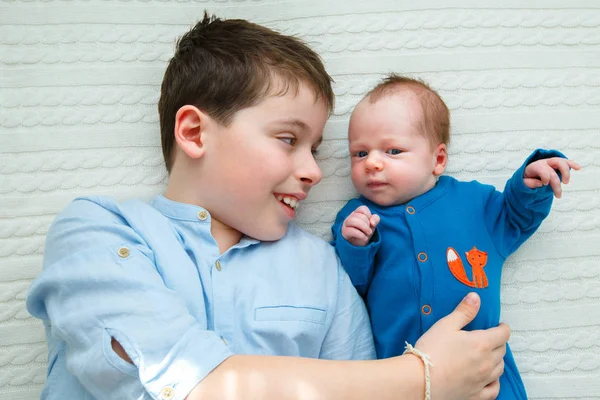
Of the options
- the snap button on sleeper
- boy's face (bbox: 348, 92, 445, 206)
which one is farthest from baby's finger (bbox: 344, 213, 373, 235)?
the snap button on sleeper

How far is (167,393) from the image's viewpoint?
0.86 meters

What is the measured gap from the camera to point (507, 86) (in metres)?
1.39

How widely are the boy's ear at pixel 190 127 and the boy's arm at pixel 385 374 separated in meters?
0.46

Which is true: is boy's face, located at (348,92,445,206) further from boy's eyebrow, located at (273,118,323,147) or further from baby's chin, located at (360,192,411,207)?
boy's eyebrow, located at (273,118,323,147)

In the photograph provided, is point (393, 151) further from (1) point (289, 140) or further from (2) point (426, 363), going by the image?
(2) point (426, 363)

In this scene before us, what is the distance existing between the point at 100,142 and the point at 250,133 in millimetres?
424

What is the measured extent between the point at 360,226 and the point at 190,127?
0.41 meters

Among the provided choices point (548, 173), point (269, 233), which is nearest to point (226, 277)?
point (269, 233)

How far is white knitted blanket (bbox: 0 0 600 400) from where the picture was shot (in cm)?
129

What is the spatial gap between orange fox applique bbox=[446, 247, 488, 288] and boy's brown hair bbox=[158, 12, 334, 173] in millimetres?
430

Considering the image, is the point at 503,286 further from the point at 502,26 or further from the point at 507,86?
the point at 502,26

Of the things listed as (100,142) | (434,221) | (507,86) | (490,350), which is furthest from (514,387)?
(100,142)

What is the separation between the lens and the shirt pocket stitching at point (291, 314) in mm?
1098

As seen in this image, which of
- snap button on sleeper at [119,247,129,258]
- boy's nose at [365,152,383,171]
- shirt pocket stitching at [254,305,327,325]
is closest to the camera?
snap button on sleeper at [119,247,129,258]
